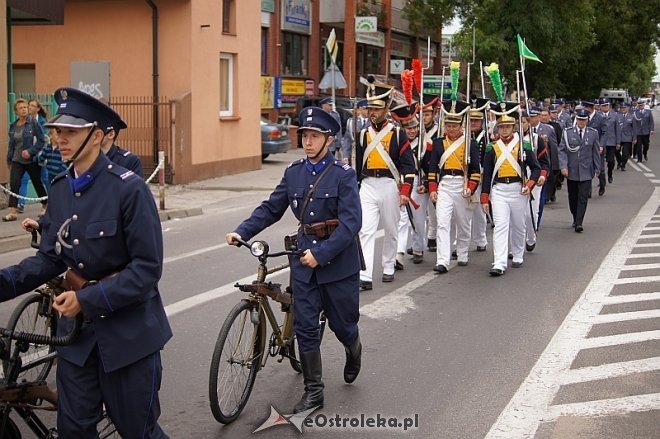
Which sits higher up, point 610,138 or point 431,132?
point 431,132

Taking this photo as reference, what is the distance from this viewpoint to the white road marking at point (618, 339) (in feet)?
26.7

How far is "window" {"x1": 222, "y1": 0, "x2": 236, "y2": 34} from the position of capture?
961 inches

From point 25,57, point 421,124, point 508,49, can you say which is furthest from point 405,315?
point 508,49

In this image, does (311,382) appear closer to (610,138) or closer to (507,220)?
(507,220)

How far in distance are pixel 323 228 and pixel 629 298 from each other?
16.3 ft

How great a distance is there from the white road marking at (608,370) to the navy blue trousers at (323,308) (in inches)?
67.2

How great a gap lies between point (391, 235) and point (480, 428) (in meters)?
4.87

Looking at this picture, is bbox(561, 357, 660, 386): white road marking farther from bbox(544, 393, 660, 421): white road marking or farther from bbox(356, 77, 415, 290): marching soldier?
bbox(356, 77, 415, 290): marching soldier

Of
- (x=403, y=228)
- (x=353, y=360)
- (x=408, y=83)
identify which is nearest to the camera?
(x=353, y=360)

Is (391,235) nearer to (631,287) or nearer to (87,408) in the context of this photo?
(631,287)

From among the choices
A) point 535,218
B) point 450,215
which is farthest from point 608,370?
point 535,218

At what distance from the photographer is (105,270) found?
4.29 m

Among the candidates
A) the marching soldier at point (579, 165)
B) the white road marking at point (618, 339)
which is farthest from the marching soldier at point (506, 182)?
the marching soldier at point (579, 165)

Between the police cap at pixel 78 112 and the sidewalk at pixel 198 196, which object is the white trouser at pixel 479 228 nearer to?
the sidewalk at pixel 198 196
